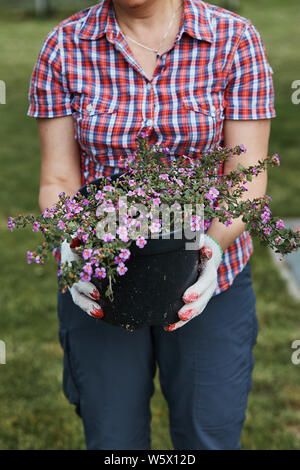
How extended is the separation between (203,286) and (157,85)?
618 mm

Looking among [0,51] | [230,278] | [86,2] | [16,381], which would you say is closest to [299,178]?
[16,381]

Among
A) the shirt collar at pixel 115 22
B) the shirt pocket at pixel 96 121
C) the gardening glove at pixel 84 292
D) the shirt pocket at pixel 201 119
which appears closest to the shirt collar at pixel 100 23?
the shirt collar at pixel 115 22

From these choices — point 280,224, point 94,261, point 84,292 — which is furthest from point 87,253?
point 280,224

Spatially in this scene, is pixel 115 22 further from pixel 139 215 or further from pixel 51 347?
pixel 51 347

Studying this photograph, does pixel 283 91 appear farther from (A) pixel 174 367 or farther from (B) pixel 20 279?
(A) pixel 174 367

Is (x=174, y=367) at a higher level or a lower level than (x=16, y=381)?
higher

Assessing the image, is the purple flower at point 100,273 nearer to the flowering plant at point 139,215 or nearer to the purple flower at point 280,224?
the flowering plant at point 139,215

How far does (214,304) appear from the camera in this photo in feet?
6.27

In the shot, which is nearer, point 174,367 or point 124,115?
point 124,115

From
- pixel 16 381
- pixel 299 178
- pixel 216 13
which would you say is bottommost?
pixel 16 381

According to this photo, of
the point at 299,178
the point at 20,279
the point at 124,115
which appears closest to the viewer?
the point at 124,115

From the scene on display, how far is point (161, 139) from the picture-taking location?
5.85 feet

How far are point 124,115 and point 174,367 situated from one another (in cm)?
82

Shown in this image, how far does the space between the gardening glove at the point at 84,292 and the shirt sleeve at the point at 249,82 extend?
0.64 meters
